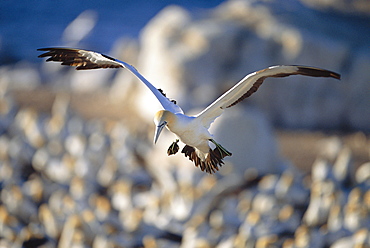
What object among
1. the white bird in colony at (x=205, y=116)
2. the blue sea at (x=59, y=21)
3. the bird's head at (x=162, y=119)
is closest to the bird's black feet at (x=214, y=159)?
the white bird in colony at (x=205, y=116)

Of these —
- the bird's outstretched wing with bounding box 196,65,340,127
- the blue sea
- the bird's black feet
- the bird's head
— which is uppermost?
the blue sea

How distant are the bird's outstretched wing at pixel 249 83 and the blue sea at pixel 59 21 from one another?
632 cm

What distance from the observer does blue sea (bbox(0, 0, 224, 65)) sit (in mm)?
8336

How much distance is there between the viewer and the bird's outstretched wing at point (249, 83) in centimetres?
100

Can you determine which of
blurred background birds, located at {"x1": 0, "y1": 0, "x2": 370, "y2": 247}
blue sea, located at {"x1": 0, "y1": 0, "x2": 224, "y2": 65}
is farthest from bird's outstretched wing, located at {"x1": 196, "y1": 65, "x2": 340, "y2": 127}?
blue sea, located at {"x1": 0, "y1": 0, "x2": 224, "y2": 65}

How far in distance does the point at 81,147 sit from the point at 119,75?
6.02ft

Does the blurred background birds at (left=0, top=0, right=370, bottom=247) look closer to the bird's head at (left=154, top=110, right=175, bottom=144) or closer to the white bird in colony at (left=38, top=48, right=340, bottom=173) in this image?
the white bird in colony at (left=38, top=48, right=340, bottom=173)

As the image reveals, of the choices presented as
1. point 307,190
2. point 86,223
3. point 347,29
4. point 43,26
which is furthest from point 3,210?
point 43,26

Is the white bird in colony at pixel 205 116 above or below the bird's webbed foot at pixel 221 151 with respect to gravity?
above

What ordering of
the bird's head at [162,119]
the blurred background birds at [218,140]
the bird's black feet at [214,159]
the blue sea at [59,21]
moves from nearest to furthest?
the bird's head at [162,119], the bird's black feet at [214,159], the blurred background birds at [218,140], the blue sea at [59,21]

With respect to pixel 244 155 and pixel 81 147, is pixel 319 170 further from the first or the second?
pixel 81 147

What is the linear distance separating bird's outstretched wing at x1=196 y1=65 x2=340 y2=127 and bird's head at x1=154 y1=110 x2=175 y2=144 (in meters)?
0.08

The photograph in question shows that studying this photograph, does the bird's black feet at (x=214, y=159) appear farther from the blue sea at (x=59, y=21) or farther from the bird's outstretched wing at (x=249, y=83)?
the blue sea at (x=59, y=21)

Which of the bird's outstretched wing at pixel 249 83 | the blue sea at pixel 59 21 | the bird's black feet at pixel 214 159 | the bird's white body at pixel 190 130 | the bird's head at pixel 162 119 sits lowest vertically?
the bird's black feet at pixel 214 159
